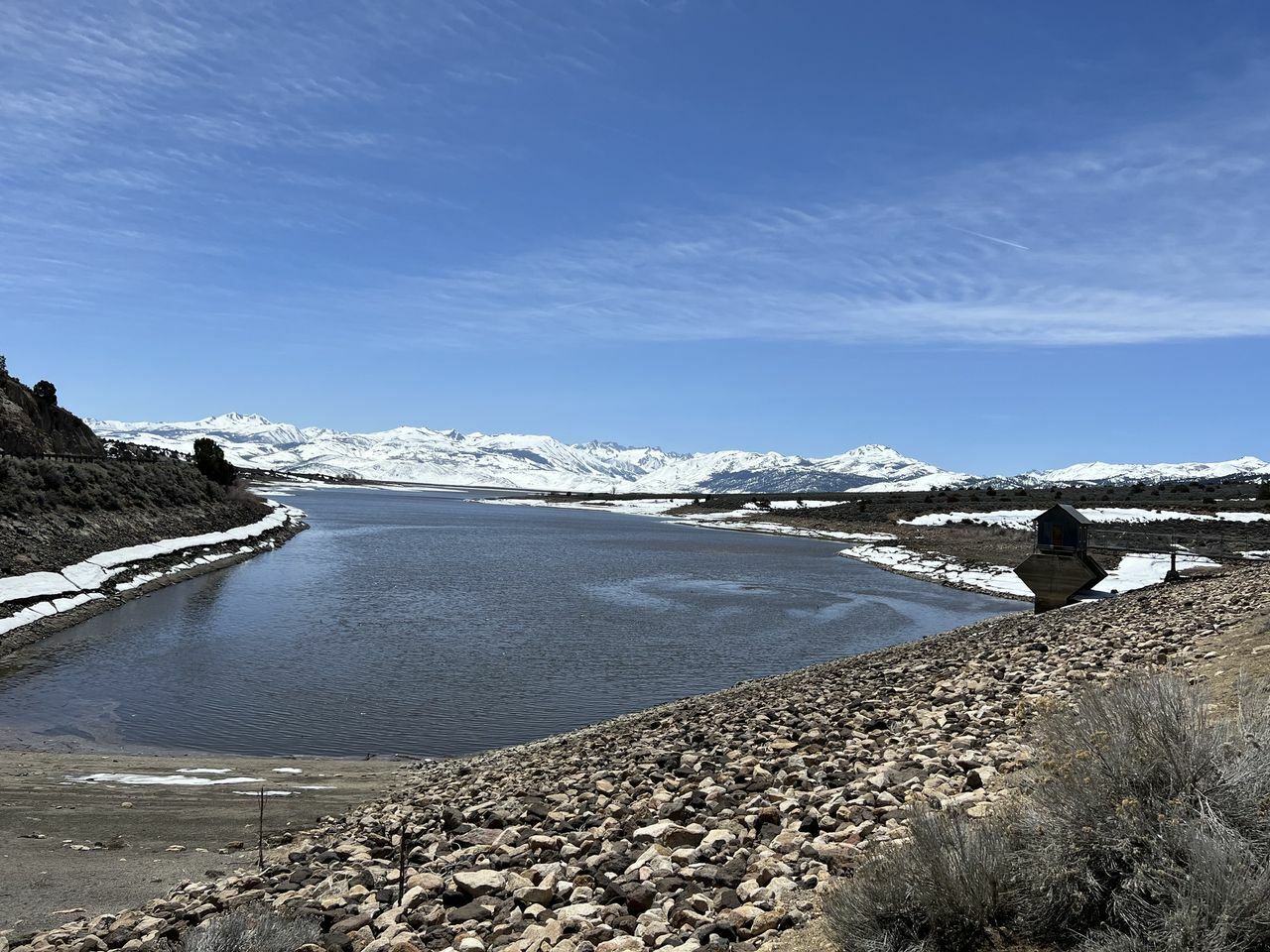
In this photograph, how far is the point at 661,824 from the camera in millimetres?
8078

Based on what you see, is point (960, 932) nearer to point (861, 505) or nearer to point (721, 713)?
point (721, 713)

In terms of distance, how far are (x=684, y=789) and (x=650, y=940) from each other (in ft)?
13.2

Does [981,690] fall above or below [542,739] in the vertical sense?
above

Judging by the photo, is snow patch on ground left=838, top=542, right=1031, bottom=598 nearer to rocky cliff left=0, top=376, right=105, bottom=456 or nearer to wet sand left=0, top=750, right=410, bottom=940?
wet sand left=0, top=750, right=410, bottom=940

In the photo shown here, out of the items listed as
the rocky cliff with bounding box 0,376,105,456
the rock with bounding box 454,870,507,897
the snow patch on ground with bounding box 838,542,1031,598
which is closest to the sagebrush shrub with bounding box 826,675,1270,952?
the rock with bounding box 454,870,507,897

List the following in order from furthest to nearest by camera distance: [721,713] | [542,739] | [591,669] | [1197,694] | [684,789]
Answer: [591,669], [542,739], [721,713], [684,789], [1197,694]

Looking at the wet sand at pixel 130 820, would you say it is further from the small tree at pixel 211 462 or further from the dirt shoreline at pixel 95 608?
the small tree at pixel 211 462

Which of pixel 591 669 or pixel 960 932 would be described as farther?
pixel 591 669

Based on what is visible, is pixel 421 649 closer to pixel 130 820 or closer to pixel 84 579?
pixel 130 820

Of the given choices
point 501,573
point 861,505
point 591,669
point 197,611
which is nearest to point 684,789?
point 591,669

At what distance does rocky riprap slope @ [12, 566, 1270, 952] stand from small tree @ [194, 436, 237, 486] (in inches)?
2824

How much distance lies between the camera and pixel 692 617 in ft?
119

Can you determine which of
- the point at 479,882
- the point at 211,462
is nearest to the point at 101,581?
the point at 479,882

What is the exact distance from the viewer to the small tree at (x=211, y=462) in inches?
3043
